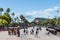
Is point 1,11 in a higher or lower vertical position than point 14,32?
higher

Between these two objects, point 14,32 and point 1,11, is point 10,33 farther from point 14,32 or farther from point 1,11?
point 1,11

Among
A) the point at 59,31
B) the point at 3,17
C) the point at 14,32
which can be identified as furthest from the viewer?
the point at 3,17

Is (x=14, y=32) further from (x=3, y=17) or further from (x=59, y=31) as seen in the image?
(x=3, y=17)

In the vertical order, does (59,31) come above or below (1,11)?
below

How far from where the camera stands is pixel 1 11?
136 metres

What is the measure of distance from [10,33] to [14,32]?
1.04m

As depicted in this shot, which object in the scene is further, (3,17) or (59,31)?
(3,17)

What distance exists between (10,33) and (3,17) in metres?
74.3

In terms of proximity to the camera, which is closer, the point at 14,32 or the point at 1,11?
the point at 14,32

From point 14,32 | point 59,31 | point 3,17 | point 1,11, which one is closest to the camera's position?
point 14,32

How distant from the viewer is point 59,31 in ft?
198

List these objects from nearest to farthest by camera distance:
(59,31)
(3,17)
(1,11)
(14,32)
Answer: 1. (14,32)
2. (59,31)
3. (3,17)
4. (1,11)

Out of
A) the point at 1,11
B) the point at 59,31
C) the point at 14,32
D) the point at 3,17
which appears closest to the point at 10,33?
the point at 14,32

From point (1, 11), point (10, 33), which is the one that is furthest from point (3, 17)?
point (10, 33)
